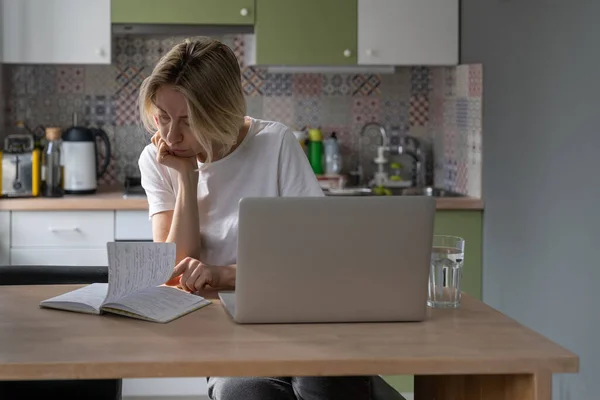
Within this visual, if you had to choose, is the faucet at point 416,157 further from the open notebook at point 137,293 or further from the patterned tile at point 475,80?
the open notebook at point 137,293

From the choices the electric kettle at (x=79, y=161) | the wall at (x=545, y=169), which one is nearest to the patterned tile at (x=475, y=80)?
the wall at (x=545, y=169)

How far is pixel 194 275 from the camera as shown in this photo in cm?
216

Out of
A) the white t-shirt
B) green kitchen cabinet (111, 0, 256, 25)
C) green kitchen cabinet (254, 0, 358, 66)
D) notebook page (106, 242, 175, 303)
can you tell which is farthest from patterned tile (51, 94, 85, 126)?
notebook page (106, 242, 175, 303)

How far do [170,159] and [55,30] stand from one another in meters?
1.86

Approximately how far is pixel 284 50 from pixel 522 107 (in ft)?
3.82

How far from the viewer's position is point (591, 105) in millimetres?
2828

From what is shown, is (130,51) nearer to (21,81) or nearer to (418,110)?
(21,81)

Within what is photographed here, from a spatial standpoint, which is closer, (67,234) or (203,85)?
(203,85)

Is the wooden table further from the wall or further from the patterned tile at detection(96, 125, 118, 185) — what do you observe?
the patterned tile at detection(96, 125, 118, 185)

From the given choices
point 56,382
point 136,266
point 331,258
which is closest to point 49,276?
point 56,382

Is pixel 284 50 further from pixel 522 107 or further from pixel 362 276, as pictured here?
pixel 362 276

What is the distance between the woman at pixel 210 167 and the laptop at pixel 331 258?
22cm

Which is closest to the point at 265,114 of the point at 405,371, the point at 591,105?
the point at 591,105

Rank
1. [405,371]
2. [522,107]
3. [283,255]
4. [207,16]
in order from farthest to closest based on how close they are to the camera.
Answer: [207,16] < [522,107] < [283,255] < [405,371]
